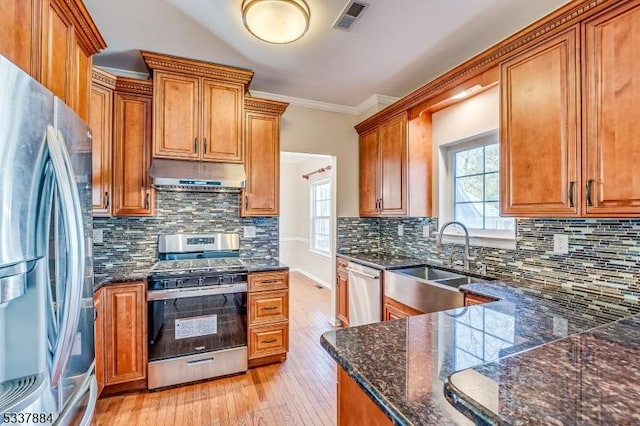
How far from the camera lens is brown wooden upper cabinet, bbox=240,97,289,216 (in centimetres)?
306

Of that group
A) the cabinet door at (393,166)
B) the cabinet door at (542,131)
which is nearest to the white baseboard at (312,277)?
the cabinet door at (393,166)

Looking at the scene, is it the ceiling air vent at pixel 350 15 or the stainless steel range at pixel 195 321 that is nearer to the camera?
the ceiling air vent at pixel 350 15

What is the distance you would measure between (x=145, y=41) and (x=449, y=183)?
303 centimetres

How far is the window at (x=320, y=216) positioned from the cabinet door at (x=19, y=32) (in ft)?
15.8

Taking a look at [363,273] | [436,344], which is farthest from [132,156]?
[436,344]

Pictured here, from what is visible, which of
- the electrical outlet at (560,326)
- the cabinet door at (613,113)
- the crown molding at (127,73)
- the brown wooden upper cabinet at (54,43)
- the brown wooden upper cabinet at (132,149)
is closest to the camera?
the brown wooden upper cabinet at (54,43)

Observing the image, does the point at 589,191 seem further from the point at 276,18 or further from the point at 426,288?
the point at 276,18

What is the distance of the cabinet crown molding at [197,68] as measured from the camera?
2598 millimetres

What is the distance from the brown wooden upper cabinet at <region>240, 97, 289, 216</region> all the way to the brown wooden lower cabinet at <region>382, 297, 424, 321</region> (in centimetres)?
143

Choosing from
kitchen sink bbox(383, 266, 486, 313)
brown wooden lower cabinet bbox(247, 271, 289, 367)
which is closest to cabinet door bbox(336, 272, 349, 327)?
kitchen sink bbox(383, 266, 486, 313)

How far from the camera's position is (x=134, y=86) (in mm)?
2643

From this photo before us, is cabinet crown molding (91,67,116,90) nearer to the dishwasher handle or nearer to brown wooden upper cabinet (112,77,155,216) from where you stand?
brown wooden upper cabinet (112,77,155,216)

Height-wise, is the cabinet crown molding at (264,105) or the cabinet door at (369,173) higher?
the cabinet crown molding at (264,105)

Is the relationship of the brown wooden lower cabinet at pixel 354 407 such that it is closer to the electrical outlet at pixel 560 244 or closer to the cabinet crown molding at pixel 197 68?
the electrical outlet at pixel 560 244
